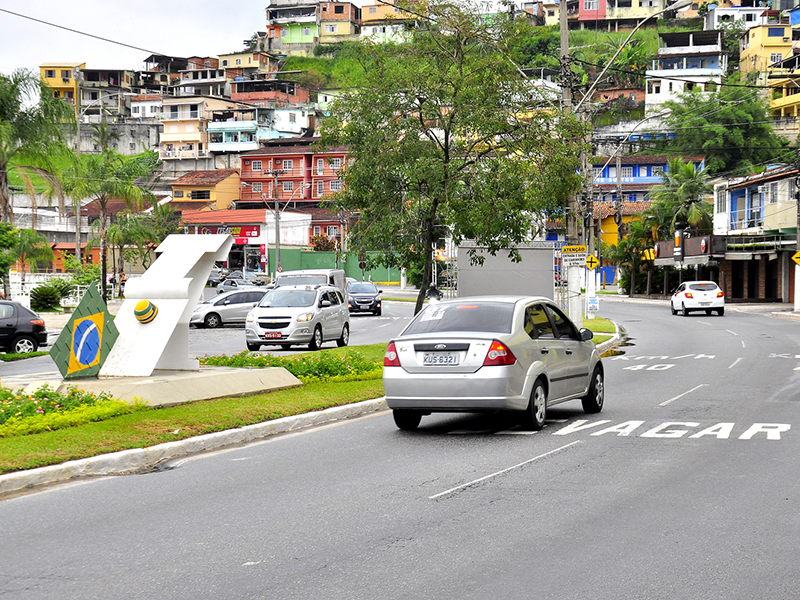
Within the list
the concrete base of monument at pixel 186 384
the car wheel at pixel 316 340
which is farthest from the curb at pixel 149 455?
the car wheel at pixel 316 340

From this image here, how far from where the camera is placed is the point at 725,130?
95000 millimetres

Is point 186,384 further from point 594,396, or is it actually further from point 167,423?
point 594,396

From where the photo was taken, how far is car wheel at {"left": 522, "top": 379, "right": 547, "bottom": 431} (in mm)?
12086

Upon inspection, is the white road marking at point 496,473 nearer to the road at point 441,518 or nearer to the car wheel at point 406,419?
the road at point 441,518

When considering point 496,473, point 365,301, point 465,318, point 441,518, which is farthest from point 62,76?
point 441,518

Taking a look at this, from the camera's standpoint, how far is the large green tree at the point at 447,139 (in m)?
21.8

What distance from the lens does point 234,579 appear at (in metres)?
6.01

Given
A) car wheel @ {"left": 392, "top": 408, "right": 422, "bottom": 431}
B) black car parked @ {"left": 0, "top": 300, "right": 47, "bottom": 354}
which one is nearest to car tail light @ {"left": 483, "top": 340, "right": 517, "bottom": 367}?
car wheel @ {"left": 392, "top": 408, "right": 422, "bottom": 431}

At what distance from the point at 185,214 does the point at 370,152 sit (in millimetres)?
81171

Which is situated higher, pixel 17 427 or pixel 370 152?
pixel 370 152

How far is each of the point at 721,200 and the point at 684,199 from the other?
123 inches

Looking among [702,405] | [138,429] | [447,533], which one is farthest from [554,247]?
[447,533]

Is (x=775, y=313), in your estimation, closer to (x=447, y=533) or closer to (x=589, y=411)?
(x=589, y=411)

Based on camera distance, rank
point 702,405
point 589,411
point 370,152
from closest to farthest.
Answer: point 589,411 → point 702,405 → point 370,152
